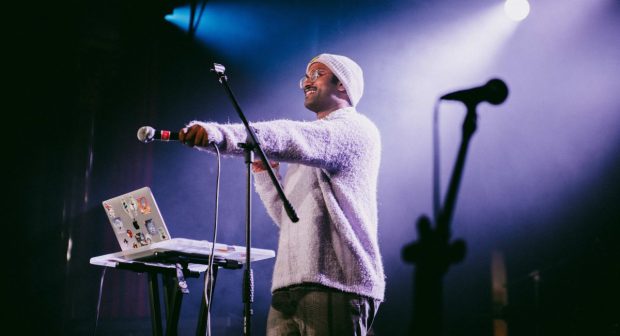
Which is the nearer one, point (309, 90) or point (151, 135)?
point (151, 135)

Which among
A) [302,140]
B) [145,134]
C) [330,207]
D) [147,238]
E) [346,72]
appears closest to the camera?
[145,134]

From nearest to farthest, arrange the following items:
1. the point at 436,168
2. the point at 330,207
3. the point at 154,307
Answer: the point at 330,207, the point at 154,307, the point at 436,168

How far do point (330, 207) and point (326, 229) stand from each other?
3.3 inches

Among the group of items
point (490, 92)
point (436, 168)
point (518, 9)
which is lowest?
point (436, 168)

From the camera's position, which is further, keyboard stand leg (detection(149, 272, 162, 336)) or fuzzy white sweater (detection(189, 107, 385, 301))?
keyboard stand leg (detection(149, 272, 162, 336))

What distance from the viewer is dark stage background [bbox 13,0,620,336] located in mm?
3998

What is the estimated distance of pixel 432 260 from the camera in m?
4.37

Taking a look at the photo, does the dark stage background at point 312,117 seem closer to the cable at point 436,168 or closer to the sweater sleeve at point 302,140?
the cable at point 436,168

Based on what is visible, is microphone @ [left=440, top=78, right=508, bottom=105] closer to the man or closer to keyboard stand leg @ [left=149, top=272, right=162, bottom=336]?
the man

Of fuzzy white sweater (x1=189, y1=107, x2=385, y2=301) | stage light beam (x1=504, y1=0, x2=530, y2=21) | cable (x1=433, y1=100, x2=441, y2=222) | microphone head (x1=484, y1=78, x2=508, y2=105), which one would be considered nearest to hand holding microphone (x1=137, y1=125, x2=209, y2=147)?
fuzzy white sweater (x1=189, y1=107, x2=385, y2=301)

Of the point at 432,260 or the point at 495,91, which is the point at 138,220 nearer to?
the point at 495,91

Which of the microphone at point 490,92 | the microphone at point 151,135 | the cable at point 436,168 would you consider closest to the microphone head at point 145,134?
the microphone at point 151,135

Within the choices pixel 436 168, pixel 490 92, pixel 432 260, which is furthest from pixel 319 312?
pixel 436 168

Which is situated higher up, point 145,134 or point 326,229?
point 145,134
